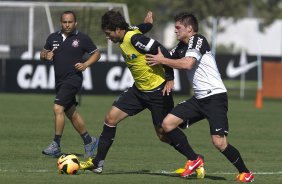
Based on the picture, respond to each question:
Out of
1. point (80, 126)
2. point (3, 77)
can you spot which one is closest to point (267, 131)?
point (80, 126)

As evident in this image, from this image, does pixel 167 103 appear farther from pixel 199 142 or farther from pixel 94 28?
pixel 94 28

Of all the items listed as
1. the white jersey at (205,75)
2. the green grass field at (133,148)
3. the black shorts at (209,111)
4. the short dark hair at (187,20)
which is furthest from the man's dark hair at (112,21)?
the green grass field at (133,148)

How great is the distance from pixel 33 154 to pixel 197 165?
344 centimetres

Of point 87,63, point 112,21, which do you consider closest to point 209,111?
point 112,21

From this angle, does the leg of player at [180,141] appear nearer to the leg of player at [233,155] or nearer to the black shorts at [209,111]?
the black shorts at [209,111]

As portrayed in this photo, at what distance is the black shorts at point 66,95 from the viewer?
582 inches

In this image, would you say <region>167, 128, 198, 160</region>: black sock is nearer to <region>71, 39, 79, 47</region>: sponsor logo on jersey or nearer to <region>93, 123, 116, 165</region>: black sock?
<region>93, 123, 116, 165</region>: black sock

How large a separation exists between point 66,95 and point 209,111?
350 centimetres

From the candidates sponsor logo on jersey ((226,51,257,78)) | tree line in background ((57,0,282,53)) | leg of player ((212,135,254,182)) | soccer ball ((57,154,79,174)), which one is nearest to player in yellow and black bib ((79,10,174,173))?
soccer ball ((57,154,79,174))

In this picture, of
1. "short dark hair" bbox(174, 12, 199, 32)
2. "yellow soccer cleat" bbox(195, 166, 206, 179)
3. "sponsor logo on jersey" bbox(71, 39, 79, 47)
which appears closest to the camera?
"short dark hair" bbox(174, 12, 199, 32)

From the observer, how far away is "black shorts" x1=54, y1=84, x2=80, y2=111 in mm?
14781

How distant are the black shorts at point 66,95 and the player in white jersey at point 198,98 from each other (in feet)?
9.70

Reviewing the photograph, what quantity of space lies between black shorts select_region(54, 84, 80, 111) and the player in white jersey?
9.70ft

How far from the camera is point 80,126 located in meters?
15.0
